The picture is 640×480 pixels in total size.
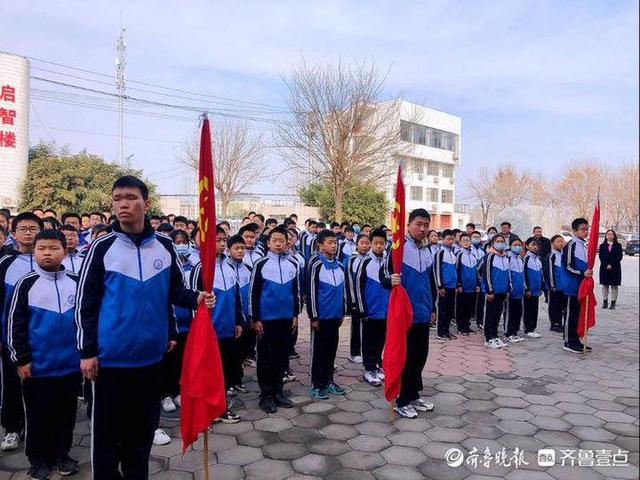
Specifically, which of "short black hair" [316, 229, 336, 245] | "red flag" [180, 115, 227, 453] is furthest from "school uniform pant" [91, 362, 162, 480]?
"short black hair" [316, 229, 336, 245]

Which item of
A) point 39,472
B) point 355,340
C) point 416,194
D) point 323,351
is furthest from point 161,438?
point 416,194

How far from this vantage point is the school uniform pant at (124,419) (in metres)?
2.79

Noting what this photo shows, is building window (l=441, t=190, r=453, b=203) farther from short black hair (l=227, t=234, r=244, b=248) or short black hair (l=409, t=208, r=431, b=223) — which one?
short black hair (l=227, t=234, r=244, b=248)

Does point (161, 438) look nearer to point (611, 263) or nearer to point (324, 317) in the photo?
point (324, 317)

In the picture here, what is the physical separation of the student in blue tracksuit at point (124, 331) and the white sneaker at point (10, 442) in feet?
4.42

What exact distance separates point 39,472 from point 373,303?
3.40 m

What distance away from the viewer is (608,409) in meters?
4.82

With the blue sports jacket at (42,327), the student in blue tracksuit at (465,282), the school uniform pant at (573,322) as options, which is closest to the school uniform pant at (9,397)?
the blue sports jacket at (42,327)

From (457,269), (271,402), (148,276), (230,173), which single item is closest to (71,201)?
(230,173)

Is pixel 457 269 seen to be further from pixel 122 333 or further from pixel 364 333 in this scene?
pixel 122 333

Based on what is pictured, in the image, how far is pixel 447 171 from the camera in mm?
47719

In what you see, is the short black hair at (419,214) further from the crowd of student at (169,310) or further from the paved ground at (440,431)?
the paved ground at (440,431)

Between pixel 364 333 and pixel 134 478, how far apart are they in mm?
3271

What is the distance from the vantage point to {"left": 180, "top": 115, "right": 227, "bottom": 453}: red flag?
10.4ft
